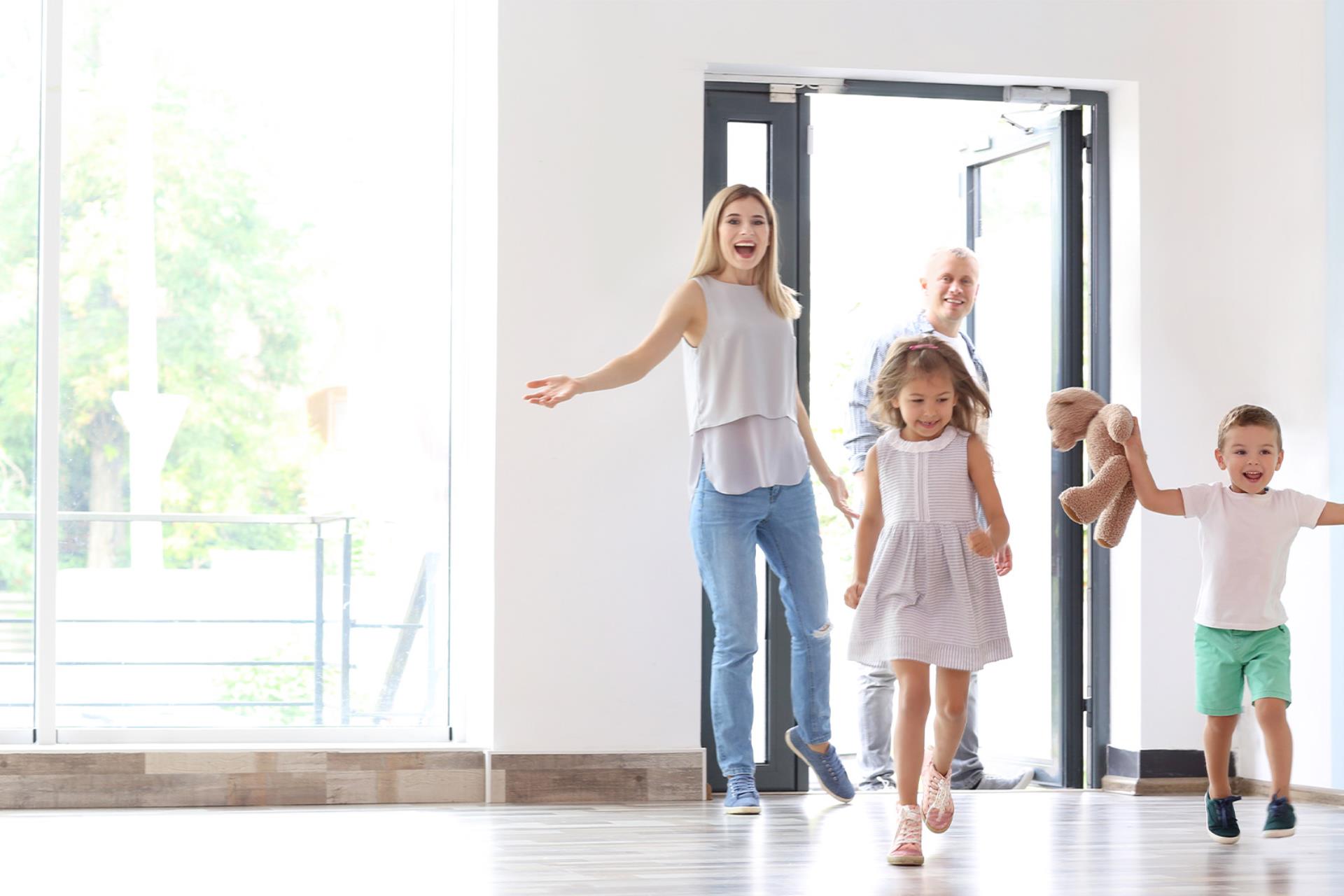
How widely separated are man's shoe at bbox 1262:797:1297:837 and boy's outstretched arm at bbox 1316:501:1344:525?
59 cm

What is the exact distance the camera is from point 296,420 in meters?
3.95

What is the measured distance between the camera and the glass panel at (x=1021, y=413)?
4.37 meters

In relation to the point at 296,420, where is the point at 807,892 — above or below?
below

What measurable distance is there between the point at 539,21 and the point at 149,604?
176 centimetres

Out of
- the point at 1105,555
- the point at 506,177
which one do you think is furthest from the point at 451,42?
the point at 1105,555

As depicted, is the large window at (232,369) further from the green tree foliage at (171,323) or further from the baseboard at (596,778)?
the baseboard at (596,778)

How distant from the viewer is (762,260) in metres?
3.61

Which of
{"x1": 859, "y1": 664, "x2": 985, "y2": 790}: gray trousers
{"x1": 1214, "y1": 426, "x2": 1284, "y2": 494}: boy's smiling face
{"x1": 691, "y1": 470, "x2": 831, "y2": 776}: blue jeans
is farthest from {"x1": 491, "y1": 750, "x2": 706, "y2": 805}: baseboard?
{"x1": 1214, "y1": 426, "x2": 1284, "y2": 494}: boy's smiling face

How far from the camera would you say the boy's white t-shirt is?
3260 millimetres

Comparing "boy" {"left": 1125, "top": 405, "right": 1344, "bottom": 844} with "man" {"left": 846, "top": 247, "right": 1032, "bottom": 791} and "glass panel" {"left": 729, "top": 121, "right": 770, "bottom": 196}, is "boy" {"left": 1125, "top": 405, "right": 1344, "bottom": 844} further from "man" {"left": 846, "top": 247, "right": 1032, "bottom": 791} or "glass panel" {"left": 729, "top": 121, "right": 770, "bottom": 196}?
"glass panel" {"left": 729, "top": 121, "right": 770, "bottom": 196}

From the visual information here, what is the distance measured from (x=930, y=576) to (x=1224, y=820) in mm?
867

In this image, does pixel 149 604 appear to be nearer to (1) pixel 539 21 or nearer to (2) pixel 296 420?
(2) pixel 296 420

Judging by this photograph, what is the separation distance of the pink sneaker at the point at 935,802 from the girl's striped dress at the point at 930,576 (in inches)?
9.9

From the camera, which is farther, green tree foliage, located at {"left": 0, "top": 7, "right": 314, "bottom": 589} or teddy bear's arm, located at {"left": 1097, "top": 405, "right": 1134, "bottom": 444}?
green tree foliage, located at {"left": 0, "top": 7, "right": 314, "bottom": 589}
